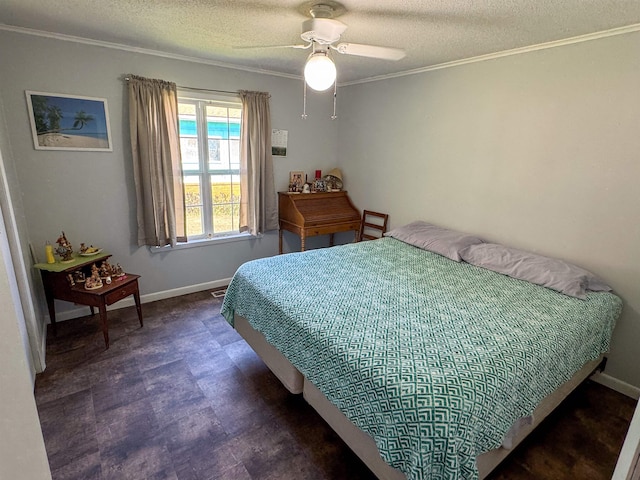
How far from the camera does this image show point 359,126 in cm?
411

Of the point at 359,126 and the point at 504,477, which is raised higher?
the point at 359,126

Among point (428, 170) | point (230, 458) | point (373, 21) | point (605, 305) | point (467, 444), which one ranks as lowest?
point (230, 458)

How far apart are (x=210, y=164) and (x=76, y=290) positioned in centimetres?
172

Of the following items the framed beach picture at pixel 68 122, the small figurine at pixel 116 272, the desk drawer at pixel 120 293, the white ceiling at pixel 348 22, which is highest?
the white ceiling at pixel 348 22

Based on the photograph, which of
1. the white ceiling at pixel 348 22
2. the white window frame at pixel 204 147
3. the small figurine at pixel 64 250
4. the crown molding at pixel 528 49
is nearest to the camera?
the white ceiling at pixel 348 22

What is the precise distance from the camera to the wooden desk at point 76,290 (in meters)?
2.58

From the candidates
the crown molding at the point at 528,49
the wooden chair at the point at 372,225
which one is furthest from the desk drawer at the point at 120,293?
the crown molding at the point at 528,49

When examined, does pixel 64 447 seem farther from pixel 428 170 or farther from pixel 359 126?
pixel 359 126

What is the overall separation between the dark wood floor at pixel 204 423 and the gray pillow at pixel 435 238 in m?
1.33

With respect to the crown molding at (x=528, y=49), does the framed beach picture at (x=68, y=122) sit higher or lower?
lower

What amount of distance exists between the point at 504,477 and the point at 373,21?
2.66m

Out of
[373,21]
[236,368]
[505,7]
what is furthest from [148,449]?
[505,7]

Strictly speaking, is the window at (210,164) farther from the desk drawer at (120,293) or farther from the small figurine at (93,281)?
the small figurine at (93,281)

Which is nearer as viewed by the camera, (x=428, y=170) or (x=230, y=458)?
(x=230, y=458)
